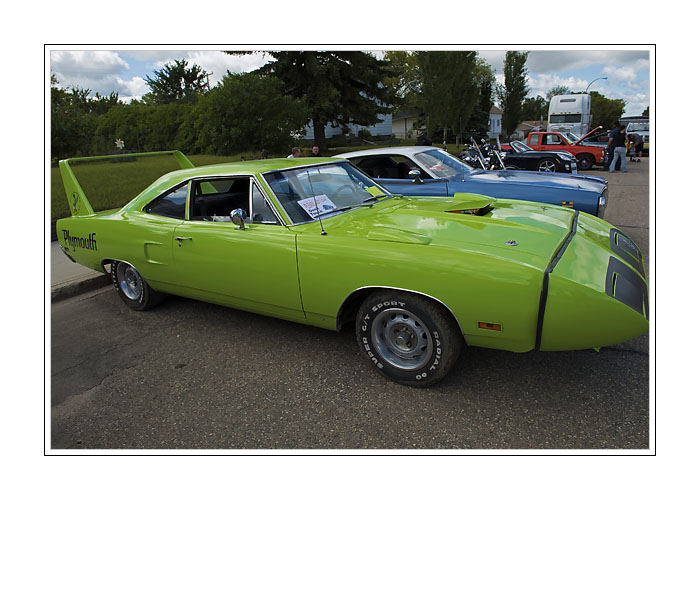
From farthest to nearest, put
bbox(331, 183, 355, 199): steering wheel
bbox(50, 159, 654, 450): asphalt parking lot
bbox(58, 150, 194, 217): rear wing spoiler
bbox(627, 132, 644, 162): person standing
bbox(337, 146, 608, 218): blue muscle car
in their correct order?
Answer: bbox(627, 132, 644, 162): person standing
bbox(337, 146, 608, 218): blue muscle car
bbox(58, 150, 194, 217): rear wing spoiler
bbox(331, 183, 355, 199): steering wheel
bbox(50, 159, 654, 450): asphalt parking lot

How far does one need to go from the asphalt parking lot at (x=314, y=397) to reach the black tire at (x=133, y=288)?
54cm

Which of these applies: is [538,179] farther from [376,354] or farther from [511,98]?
[511,98]

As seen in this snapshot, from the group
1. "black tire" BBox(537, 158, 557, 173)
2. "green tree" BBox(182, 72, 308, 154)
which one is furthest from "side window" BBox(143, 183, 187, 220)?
"black tire" BBox(537, 158, 557, 173)

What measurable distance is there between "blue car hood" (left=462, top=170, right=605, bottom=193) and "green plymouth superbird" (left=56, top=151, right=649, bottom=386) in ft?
7.86

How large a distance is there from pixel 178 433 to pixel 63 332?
239cm

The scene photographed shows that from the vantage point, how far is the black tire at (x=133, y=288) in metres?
4.81

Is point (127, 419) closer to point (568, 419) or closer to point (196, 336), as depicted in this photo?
point (196, 336)

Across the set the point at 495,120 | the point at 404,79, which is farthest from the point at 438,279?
the point at 495,120

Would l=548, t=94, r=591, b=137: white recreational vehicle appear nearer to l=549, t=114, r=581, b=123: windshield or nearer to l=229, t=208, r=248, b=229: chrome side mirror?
l=549, t=114, r=581, b=123: windshield

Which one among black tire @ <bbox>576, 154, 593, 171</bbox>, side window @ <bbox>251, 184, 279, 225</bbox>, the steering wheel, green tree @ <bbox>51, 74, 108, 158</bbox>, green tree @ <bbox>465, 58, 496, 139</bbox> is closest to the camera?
side window @ <bbox>251, 184, 279, 225</bbox>

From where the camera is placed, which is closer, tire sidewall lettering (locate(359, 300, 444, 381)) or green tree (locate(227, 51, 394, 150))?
tire sidewall lettering (locate(359, 300, 444, 381))

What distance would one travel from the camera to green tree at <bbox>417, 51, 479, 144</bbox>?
72.5 ft

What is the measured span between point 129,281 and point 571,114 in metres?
26.9

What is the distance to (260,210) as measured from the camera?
3.83 meters
